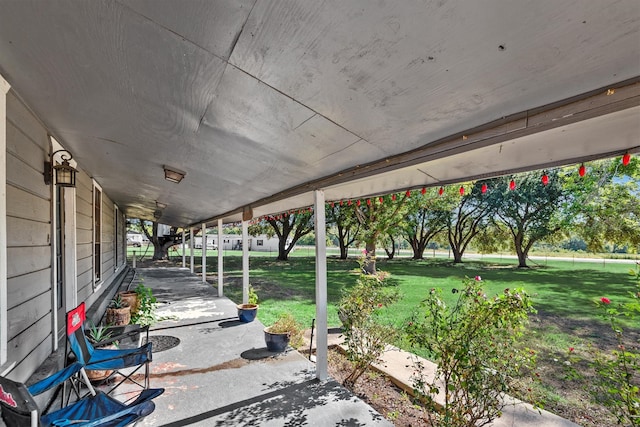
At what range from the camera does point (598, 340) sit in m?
5.41

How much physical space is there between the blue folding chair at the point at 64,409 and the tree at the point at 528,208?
18.4 meters

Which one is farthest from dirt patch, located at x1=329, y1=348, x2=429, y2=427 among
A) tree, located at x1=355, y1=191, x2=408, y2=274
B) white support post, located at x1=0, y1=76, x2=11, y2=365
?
tree, located at x1=355, y1=191, x2=408, y2=274

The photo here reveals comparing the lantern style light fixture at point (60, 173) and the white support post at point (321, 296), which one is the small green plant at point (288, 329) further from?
the lantern style light fixture at point (60, 173)

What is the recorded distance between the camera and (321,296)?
3447 mm

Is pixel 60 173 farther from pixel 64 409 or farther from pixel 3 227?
pixel 64 409

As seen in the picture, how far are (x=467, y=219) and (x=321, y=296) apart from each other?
21.6 metres

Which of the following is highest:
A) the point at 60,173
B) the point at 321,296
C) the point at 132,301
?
the point at 60,173

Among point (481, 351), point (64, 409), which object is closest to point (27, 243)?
point (64, 409)

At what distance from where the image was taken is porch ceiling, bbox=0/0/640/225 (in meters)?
0.97

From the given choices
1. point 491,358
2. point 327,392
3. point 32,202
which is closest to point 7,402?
point 32,202

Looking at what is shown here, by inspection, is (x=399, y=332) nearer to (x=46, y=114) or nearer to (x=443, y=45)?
(x=443, y=45)

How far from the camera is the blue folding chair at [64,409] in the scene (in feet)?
4.36

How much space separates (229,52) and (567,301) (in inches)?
420

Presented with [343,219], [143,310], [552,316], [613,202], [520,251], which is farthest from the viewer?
[520,251]
